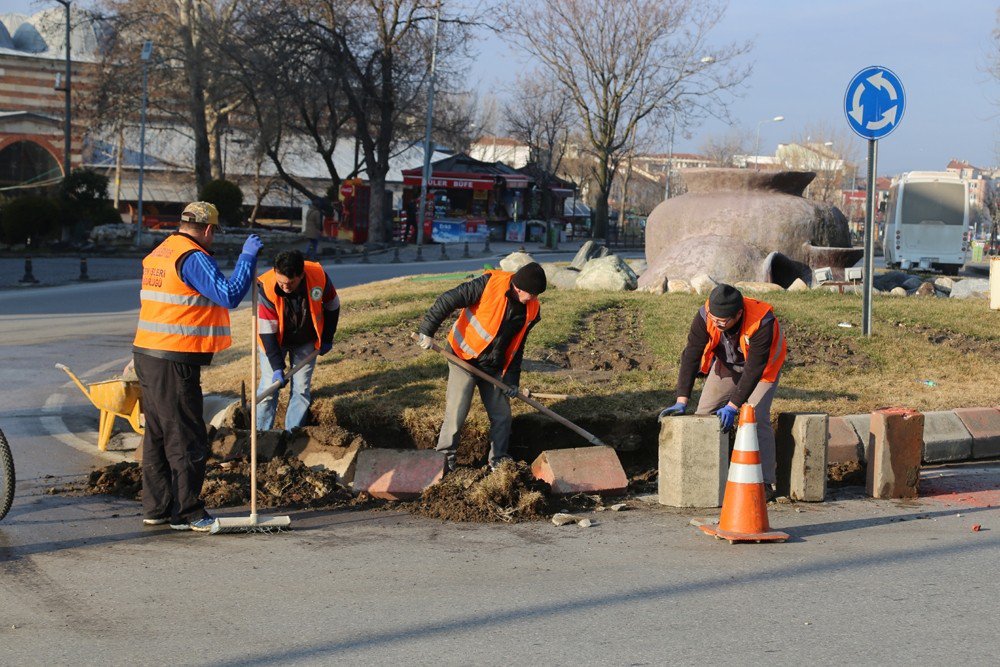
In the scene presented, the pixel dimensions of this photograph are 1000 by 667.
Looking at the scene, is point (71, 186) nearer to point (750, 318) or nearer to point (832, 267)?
point (832, 267)

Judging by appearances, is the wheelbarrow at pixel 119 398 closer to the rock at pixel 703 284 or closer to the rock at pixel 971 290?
the rock at pixel 703 284

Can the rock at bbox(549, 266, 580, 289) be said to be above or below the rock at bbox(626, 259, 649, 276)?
below

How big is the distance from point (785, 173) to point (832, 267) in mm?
1564

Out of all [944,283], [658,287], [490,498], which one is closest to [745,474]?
[490,498]

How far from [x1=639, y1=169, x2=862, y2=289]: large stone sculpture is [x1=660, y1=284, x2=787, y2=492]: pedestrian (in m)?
7.38

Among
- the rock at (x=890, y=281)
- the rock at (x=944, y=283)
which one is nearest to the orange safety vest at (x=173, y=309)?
the rock at (x=890, y=281)

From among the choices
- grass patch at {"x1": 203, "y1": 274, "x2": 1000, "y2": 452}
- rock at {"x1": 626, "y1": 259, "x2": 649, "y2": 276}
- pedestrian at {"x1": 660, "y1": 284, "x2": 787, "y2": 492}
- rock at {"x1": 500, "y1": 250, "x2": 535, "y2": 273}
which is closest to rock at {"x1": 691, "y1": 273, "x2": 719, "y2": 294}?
grass patch at {"x1": 203, "y1": 274, "x2": 1000, "y2": 452}

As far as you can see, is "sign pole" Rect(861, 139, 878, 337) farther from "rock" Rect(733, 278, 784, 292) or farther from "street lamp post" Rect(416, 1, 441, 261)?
"street lamp post" Rect(416, 1, 441, 261)

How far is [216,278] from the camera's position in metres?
6.06

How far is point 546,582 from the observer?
17.4ft

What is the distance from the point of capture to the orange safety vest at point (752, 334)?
676 cm

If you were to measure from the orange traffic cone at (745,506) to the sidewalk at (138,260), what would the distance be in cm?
2039

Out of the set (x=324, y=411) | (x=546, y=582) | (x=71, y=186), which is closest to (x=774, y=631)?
(x=546, y=582)

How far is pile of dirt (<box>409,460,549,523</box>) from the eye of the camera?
665 cm
